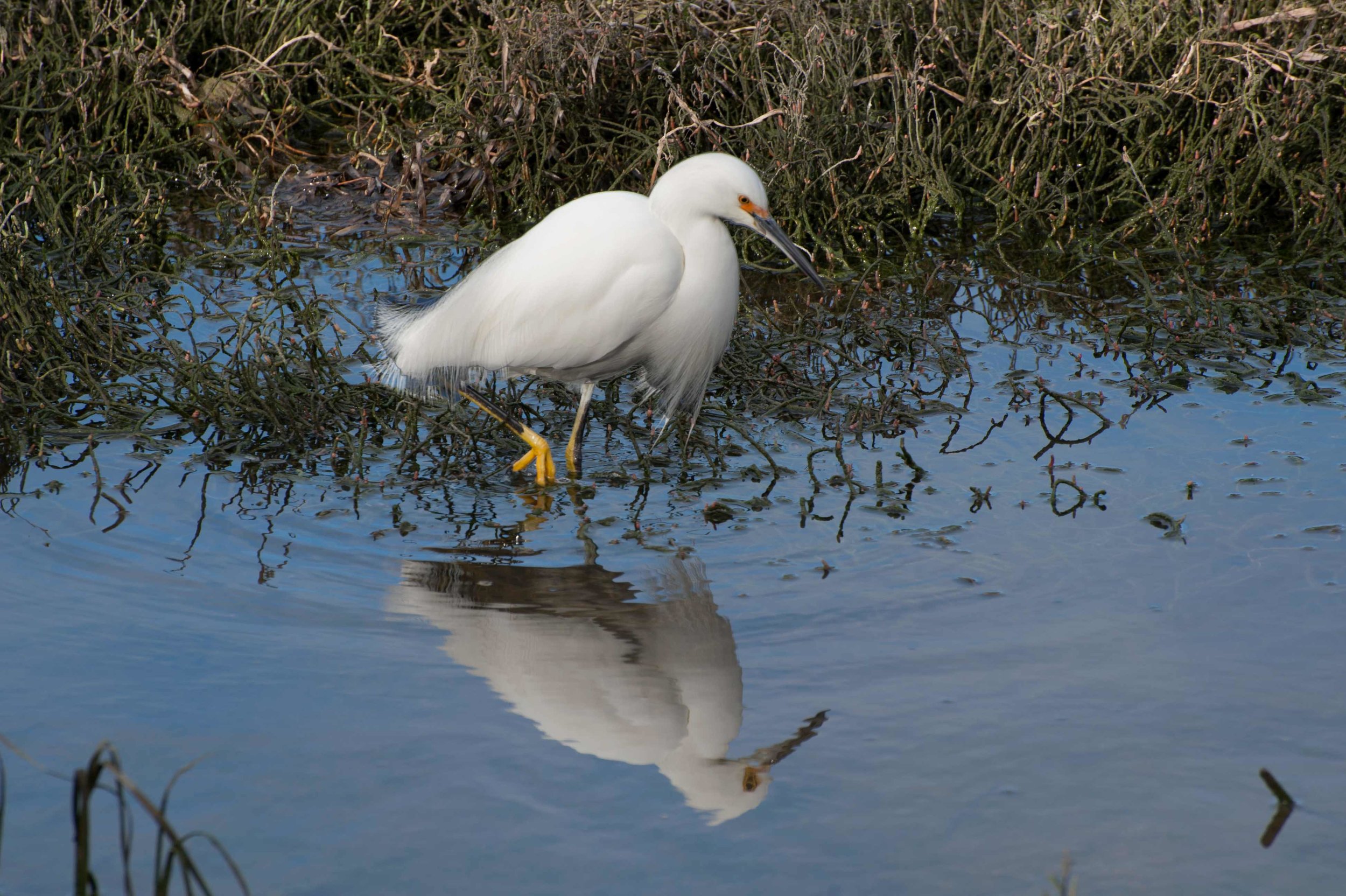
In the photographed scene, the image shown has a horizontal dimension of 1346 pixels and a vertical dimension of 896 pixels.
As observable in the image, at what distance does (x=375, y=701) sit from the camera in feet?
9.25

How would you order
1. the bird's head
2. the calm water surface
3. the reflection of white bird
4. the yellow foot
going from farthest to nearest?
1. the yellow foot
2. the bird's head
3. the reflection of white bird
4. the calm water surface

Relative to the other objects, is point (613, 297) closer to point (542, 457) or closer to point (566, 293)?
point (566, 293)

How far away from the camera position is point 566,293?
Result: 3740 mm

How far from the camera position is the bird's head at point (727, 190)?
11.8 feet

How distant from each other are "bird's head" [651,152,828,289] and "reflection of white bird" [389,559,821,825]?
37.3 inches

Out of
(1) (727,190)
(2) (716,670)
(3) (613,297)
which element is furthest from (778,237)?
(2) (716,670)

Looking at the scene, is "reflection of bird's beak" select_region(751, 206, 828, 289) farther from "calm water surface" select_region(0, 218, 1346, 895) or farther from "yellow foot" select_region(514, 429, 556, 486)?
"yellow foot" select_region(514, 429, 556, 486)

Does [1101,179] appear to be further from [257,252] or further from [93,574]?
[93,574]

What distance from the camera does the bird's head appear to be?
3.61 metres

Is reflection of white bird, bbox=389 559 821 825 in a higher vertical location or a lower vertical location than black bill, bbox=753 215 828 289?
lower

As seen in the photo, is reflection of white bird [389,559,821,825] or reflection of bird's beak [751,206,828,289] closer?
reflection of white bird [389,559,821,825]

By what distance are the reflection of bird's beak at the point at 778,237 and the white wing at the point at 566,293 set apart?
23 centimetres

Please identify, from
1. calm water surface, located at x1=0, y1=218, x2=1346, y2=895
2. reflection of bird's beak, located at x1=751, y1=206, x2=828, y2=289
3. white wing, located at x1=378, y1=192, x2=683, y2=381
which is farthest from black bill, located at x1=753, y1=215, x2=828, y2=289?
calm water surface, located at x1=0, y1=218, x2=1346, y2=895

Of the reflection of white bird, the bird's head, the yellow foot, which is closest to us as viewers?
the reflection of white bird
